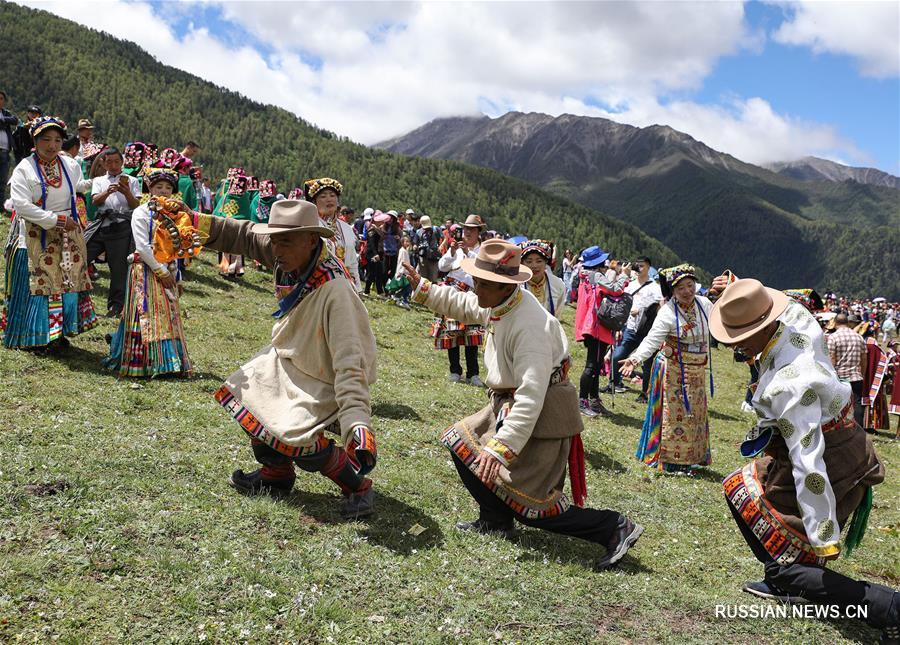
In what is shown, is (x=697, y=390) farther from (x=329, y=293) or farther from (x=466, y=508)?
(x=329, y=293)

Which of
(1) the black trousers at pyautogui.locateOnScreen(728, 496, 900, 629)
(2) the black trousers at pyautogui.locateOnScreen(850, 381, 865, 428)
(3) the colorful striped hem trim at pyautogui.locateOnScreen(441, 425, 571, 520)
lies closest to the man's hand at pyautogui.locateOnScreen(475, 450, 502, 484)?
(3) the colorful striped hem trim at pyautogui.locateOnScreen(441, 425, 571, 520)

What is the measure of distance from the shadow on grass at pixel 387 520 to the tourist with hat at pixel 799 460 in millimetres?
2208

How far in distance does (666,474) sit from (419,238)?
14.1m

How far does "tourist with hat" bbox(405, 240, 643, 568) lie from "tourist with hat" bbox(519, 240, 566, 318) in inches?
111

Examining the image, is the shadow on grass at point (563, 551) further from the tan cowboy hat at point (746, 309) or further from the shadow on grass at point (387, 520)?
the tan cowboy hat at point (746, 309)

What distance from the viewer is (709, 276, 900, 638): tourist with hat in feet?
13.7

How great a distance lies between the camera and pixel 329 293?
488cm

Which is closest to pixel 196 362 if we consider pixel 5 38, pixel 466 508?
pixel 466 508

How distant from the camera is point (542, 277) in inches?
343

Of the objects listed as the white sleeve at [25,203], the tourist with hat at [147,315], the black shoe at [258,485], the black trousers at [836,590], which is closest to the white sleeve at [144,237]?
the tourist with hat at [147,315]

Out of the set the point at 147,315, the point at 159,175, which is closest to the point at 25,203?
Result: the point at 159,175

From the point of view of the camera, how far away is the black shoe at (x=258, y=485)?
5.52m

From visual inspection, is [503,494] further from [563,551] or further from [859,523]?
[859,523]

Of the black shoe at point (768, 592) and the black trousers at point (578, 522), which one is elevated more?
the black trousers at point (578, 522)
